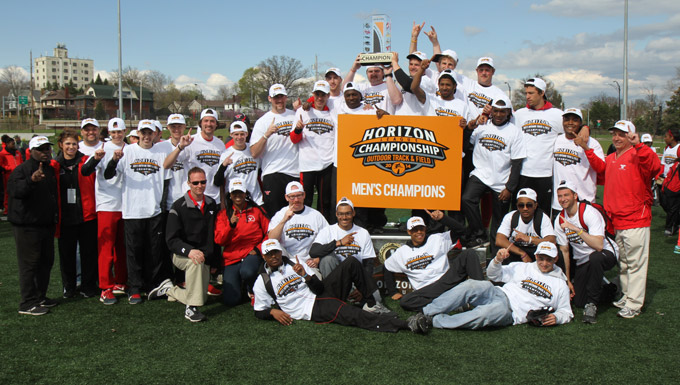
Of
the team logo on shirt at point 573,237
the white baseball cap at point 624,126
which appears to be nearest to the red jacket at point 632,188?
the white baseball cap at point 624,126

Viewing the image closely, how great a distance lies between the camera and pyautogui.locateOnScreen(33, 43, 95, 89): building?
17900cm

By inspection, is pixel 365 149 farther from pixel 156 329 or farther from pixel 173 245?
pixel 156 329

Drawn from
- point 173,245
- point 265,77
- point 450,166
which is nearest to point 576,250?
point 450,166

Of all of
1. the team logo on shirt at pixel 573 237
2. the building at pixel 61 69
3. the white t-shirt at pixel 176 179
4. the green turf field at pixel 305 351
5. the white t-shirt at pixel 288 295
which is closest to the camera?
the green turf field at pixel 305 351

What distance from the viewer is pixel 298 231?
7.09m

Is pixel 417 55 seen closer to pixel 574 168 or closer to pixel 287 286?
pixel 574 168

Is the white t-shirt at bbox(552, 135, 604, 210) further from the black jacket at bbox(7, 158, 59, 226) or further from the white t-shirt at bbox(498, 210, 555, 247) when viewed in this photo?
the black jacket at bbox(7, 158, 59, 226)

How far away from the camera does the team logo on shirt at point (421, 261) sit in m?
6.88

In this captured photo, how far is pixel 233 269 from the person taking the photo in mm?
7117

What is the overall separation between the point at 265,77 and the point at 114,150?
78.0 m

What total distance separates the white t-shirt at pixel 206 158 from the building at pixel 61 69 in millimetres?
193142

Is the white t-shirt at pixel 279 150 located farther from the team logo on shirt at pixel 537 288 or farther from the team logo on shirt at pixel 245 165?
the team logo on shirt at pixel 537 288

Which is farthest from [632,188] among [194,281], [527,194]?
[194,281]

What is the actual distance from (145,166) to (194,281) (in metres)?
1.85
